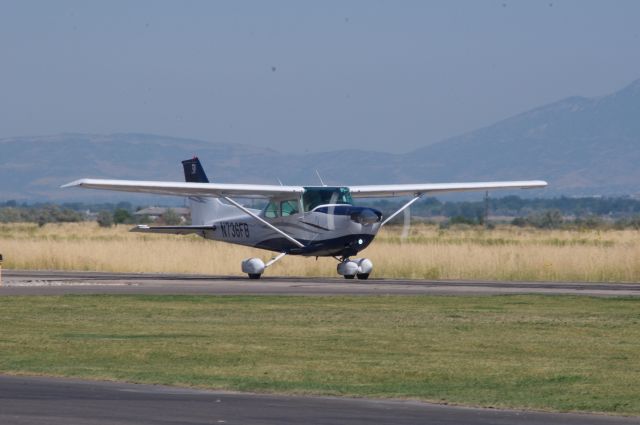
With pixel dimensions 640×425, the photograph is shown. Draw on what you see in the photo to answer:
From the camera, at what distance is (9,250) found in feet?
167

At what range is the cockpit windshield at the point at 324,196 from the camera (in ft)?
137

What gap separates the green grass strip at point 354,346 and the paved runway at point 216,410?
63 cm

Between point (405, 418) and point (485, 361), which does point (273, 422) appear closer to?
point (405, 418)

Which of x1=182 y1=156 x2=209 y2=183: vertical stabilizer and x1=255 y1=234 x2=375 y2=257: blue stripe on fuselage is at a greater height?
x1=182 y1=156 x2=209 y2=183: vertical stabilizer

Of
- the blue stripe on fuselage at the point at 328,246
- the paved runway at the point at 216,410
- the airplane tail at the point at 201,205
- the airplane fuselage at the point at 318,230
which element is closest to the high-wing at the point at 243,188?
the airplane fuselage at the point at 318,230

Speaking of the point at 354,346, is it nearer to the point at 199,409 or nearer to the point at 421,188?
the point at 199,409

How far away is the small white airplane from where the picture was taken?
132 ft

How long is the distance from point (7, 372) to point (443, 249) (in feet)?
95.7

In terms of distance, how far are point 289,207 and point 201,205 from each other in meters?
4.23

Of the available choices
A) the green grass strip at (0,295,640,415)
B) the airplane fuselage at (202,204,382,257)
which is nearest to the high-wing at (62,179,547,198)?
the airplane fuselage at (202,204,382,257)

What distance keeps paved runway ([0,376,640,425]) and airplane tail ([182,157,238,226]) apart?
95.9ft

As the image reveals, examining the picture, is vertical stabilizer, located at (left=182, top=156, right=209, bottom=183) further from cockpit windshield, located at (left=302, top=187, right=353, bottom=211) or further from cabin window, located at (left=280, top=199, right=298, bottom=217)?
cockpit windshield, located at (left=302, top=187, right=353, bottom=211)

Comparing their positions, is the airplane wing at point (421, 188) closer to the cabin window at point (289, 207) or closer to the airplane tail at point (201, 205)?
the cabin window at point (289, 207)

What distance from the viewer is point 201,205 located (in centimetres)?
4547
